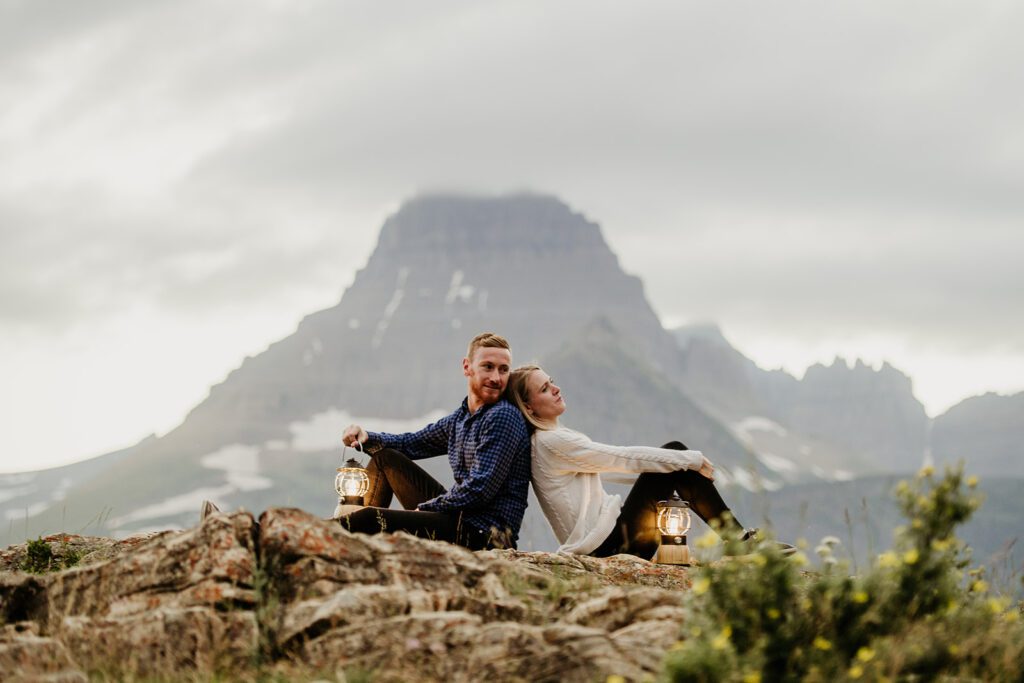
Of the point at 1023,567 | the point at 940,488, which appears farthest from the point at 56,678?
the point at 1023,567

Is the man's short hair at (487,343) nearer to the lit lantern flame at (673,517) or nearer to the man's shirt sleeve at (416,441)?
the man's shirt sleeve at (416,441)

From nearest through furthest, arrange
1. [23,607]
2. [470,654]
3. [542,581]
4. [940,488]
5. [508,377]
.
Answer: [940,488] → [470,654] → [23,607] → [542,581] → [508,377]

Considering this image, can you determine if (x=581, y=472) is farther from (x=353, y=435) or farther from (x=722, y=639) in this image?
(x=722, y=639)

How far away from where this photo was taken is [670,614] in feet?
22.1

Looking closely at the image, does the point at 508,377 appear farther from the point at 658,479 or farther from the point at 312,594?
the point at 312,594

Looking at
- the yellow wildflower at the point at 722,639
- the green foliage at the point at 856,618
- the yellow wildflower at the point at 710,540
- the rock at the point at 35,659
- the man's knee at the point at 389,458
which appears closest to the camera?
the yellow wildflower at the point at 722,639

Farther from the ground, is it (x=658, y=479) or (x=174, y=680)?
(x=658, y=479)

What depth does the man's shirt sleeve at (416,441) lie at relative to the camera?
38.3 ft

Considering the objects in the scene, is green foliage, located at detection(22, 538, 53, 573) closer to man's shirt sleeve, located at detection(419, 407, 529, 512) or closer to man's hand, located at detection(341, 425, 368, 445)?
man's hand, located at detection(341, 425, 368, 445)

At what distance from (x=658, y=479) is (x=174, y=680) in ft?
17.8

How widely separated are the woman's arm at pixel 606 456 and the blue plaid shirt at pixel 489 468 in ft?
0.93

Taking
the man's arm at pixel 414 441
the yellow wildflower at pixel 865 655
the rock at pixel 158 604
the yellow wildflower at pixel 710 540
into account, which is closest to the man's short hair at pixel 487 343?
the man's arm at pixel 414 441

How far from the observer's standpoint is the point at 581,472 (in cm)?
1073

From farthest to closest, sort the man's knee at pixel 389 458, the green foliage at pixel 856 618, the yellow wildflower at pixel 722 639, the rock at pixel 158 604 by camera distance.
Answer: the man's knee at pixel 389 458, the rock at pixel 158 604, the green foliage at pixel 856 618, the yellow wildflower at pixel 722 639
